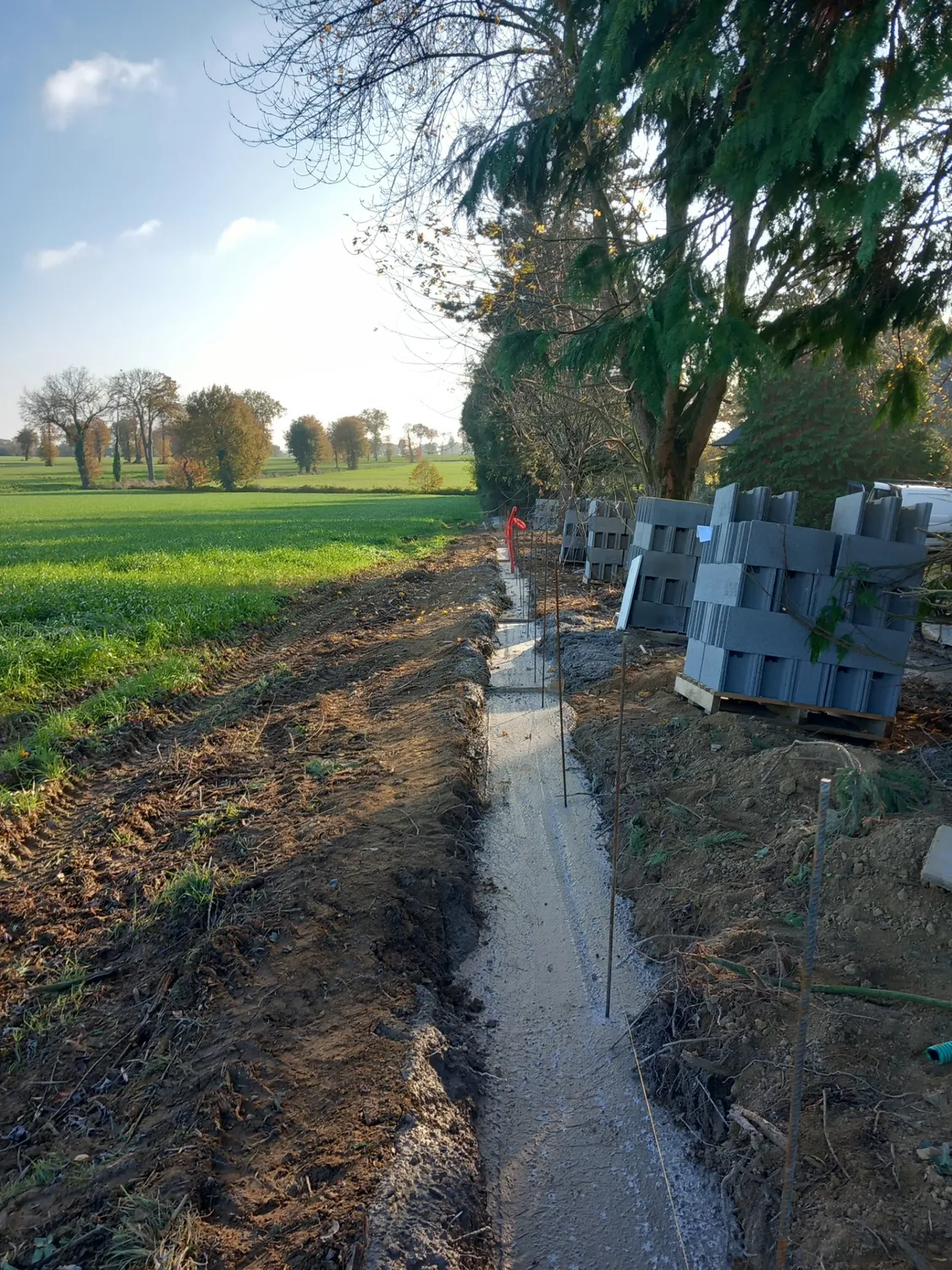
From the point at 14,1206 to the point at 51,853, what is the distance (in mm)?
2451

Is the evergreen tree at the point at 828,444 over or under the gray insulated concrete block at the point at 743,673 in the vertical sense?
over

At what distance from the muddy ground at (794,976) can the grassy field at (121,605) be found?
13.7 feet

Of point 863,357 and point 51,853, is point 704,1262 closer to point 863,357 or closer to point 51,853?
point 51,853

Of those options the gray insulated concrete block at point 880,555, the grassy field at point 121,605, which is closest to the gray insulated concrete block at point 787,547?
the gray insulated concrete block at point 880,555

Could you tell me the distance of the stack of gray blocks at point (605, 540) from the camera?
14438 millimetres

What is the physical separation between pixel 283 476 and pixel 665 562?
84.5 meters

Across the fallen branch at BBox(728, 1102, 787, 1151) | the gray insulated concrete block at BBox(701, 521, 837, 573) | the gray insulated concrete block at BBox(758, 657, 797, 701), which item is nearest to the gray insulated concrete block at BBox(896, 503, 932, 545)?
the gray insulated concrete block at BBox(701, 521, 837, 573)

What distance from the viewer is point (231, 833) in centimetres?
444

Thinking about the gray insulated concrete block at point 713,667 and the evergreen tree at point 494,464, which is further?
the evergreen tree at point 494,464

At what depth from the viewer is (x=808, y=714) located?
5.68m

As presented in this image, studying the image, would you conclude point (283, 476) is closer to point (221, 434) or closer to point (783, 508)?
point (221, 434)

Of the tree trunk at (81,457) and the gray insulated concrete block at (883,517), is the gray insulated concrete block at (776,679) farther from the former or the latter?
the tree trunk at (81,457)

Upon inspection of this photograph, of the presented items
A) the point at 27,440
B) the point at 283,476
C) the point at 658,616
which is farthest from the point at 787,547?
the point at 27,440

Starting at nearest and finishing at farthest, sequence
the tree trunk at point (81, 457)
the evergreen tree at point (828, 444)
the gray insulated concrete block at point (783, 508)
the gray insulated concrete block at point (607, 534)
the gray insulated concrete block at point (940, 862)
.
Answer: the gray insulated concrete block at point (940, 862), the gray insulated concrete block at point (783, 508), the gray insulated concrete block at point (607, 534), the evergreen tree at point (828, 444), the tree trunk at point (81, 457)
